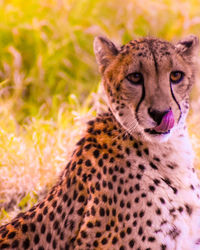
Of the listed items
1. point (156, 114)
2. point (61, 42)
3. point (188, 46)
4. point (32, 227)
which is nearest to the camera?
point (156, 114)

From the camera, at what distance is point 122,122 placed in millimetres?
2861

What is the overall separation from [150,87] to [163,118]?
0.17 meters

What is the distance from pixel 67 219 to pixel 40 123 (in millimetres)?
2114

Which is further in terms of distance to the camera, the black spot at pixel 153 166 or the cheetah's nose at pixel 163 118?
the black spot at pixel 153 166

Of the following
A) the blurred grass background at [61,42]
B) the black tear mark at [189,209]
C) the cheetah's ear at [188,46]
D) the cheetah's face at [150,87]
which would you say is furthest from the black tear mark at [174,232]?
the blurred grass background at [61,42]

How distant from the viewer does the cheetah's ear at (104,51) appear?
3.04m

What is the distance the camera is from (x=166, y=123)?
2.72 meters

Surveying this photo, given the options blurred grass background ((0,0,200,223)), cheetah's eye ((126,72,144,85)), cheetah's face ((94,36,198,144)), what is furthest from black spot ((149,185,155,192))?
blurred grass background ((0,0,200,223))

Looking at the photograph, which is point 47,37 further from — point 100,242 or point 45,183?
point 100,242

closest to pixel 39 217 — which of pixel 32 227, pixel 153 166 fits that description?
pixel 32 227

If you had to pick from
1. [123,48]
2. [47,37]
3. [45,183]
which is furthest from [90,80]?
[123,48]

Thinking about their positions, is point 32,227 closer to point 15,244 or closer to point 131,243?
point 15,244

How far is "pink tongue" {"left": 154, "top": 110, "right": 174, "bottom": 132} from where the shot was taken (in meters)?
2.71

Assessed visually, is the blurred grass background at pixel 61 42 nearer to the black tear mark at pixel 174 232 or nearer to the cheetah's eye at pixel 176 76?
the cheetah's eye at pixel 176 76
